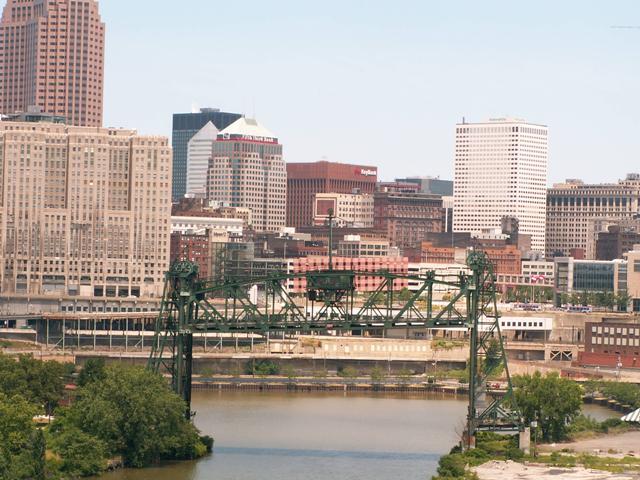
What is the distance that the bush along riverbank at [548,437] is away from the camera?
316 feet

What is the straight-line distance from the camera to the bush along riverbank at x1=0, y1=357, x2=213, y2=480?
93062 mm

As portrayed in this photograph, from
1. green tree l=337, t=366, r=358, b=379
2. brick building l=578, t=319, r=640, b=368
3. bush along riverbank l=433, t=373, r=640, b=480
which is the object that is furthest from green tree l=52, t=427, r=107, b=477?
brick building l=578, t=319, r=640, b=368

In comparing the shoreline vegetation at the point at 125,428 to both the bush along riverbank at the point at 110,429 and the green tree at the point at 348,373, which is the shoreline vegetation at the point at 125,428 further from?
the green tree at the point at 348,373

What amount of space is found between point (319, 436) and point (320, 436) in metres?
0.06

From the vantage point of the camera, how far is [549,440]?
10938 cm

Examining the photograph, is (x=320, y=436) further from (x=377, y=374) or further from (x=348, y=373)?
(x=348, y=373)

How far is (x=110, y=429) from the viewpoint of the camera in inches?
3866

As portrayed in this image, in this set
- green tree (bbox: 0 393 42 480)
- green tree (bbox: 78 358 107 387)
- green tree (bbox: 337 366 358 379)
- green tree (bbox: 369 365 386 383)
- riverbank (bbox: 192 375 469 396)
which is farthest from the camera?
green tree (bbox: 337 366 358 379)

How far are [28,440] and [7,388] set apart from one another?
17.4m

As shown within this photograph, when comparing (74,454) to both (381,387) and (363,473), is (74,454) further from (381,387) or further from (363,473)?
(381,387)

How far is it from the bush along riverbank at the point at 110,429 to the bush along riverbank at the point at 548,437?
1380 cm

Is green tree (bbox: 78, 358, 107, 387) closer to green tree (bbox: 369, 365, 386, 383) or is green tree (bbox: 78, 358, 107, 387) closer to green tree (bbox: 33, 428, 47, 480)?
green tree (bbox: 33, 428, 47, 480)

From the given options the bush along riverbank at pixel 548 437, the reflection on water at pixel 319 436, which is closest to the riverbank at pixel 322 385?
the reflection on water at pixel 319 436

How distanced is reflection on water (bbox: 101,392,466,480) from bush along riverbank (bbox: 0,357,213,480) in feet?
3.97
